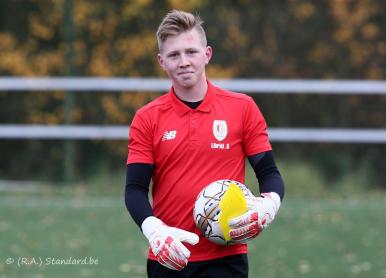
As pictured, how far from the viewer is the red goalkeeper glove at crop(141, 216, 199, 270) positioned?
14.5 feet

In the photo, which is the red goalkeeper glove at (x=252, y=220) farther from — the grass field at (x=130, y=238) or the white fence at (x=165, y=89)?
the white fence at (x=165, y=89)

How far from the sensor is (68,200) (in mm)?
12406

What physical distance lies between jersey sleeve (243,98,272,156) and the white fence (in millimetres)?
8411

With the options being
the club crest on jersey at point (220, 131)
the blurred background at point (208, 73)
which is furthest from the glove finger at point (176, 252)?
the blurred background at point (208, 73)

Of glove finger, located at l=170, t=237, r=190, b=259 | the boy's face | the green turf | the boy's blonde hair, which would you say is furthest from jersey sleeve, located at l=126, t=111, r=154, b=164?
the green turf

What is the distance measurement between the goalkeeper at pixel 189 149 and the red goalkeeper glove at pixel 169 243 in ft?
0.36

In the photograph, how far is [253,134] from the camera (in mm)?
4848

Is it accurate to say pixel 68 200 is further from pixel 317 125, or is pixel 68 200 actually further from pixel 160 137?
pixel 160 137

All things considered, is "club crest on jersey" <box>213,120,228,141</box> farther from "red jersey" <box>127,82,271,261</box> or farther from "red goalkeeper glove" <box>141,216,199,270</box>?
"red goalkeeper glove" <box>141,216,199,270</box>

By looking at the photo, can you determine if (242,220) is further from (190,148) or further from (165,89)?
(165,89)

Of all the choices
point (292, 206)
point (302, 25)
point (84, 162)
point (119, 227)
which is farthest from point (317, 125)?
point (119, 227)

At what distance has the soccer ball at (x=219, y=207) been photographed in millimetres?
4523

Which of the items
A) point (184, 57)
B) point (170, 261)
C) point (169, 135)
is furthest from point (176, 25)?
point (170, 261)

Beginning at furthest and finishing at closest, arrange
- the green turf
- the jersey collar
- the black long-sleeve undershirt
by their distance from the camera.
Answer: the green turf, the jersey collar, the black long-sleeve undershirt
